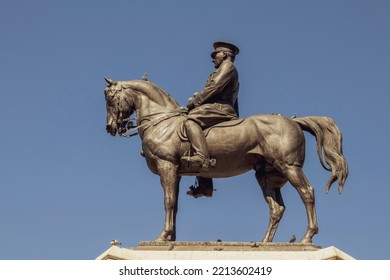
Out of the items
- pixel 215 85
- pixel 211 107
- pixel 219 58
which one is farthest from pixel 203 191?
pixel 219 58

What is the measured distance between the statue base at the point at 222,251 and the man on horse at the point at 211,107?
1.79 meters

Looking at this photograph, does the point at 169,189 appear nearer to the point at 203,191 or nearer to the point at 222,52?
the point at 203,191

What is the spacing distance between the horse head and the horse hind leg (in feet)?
10.4

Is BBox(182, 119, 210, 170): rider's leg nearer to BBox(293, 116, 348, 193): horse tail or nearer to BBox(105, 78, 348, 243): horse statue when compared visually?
BBox(105, 78, 348, 243): horse statue

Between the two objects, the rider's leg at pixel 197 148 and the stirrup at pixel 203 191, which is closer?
the rider's leg at pixel 197 148

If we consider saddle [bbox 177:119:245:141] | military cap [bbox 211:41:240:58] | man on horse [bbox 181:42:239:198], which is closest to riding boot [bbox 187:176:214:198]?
man on horse [bbox 181:42:239:198]

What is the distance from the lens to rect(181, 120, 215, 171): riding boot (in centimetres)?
2670

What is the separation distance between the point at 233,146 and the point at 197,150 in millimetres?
853

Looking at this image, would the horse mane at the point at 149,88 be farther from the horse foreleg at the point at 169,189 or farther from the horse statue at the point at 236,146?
the horse foreleg at the point at 169,189

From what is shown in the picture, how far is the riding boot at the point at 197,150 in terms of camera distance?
26.7m

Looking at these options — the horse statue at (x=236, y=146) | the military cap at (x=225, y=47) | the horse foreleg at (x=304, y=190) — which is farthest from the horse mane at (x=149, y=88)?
the horse foreleg at (x=304, y=190)

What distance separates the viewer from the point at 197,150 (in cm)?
2670

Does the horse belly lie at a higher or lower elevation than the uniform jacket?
lower

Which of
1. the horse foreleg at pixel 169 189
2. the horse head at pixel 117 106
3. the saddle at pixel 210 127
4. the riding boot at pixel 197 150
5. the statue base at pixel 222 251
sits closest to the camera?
the statue base at pixel 222 251
